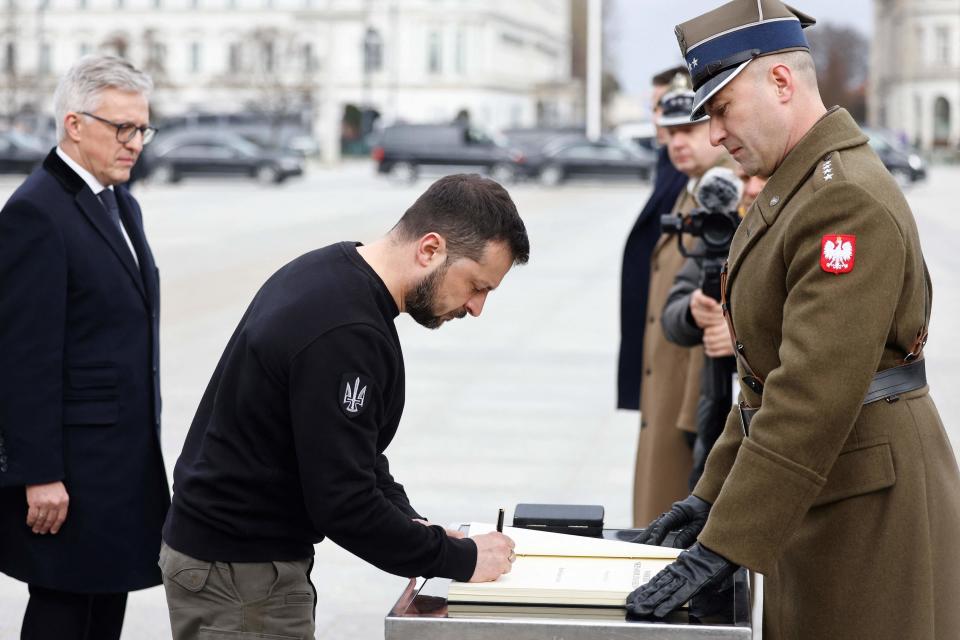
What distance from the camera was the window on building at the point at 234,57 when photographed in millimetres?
98188

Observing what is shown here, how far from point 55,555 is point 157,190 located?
34.6 meters

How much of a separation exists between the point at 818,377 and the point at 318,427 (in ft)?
2.79

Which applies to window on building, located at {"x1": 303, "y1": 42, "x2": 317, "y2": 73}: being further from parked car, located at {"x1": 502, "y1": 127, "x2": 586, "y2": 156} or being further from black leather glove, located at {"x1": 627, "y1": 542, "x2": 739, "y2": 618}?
black leather glove, located at {"x1": 627, "y1": 542, "x2": 739, "y2": 618}

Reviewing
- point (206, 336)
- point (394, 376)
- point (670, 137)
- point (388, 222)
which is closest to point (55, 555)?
point (394, 376)

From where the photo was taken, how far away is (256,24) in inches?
3910

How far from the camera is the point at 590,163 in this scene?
131ft

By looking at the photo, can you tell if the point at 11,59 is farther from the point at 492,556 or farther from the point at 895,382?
the point at 895,382

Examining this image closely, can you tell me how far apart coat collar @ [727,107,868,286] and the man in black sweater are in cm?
45

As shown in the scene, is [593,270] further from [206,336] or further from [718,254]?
[718,254]

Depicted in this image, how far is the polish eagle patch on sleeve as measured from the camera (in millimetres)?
2480

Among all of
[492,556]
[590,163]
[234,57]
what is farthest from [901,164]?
[234,57]

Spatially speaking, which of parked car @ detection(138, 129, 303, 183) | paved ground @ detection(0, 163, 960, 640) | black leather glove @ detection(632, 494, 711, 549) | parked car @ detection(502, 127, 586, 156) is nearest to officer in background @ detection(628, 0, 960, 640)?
black leather glove @ detection(632, 494, 711, 549)

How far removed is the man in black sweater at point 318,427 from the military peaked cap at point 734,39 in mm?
425

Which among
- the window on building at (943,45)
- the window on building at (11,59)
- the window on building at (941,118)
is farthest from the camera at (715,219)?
the window on building at (943,45)
